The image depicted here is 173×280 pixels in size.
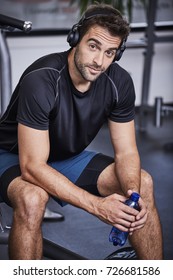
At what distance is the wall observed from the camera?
14.9ft

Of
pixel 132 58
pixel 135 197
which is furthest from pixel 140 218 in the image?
pixel 132 58

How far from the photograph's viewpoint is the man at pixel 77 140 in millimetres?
1987

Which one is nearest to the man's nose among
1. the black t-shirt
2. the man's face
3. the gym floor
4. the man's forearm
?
the man's face

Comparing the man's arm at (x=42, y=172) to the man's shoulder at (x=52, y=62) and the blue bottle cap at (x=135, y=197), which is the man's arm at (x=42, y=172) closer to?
the blue bottle cap at (x=135, y=197)

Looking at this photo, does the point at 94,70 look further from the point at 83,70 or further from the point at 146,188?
the point at 146,188

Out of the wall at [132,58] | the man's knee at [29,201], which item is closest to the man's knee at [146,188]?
the man's knee at [29,201]

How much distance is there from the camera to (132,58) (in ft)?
16.0

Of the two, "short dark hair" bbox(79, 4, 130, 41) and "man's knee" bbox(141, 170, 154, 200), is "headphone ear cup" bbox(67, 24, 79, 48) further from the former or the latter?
"man's knee" bbox(141, 170, 154, 200)

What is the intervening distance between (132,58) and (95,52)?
284 centimetres

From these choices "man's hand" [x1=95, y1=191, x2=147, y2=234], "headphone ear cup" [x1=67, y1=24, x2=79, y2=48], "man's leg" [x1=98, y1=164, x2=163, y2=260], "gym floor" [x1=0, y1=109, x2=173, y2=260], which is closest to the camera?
"man's hand" [x1=95, y1=191, x2=147, y2=234]

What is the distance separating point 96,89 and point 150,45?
2.22 meters

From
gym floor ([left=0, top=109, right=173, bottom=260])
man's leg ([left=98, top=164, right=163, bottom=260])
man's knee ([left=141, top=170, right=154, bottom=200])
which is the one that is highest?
man's knee ([left=141, top=170, right=154, bottom=200])
